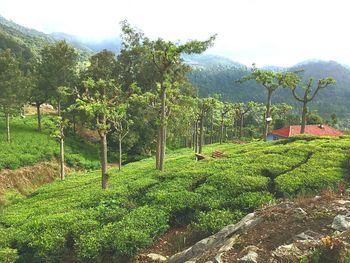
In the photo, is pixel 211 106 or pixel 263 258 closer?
pixel 263 258

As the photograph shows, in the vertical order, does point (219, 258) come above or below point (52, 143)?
above

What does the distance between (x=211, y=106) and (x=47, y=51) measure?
23.6 m

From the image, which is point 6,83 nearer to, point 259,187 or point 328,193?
point 259,187

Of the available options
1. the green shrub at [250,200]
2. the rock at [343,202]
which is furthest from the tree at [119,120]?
the rock at [343,202]

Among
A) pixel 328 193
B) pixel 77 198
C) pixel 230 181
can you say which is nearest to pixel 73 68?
pixel 77 198

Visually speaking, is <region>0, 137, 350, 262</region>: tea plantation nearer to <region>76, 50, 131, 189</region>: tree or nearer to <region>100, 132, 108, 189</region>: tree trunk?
<region>100, 132, 108, 189</region>: tree trunk

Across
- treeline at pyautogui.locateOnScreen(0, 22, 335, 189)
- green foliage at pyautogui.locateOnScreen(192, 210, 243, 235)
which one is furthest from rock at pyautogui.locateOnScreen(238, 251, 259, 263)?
treeline at pyautogui.locateOnScreen(0, 22, 335, 189)

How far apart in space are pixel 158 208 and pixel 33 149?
29515 mm

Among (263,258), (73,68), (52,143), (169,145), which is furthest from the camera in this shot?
(169,145)

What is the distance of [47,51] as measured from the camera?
46.6m

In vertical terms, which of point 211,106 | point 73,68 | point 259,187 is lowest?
point 259,187

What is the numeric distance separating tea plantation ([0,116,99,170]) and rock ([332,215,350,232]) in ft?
101

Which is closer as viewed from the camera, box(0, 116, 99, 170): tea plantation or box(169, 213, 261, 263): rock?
box(169, 213, 261, 263): rock

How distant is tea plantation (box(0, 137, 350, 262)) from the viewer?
1200 centimetres
